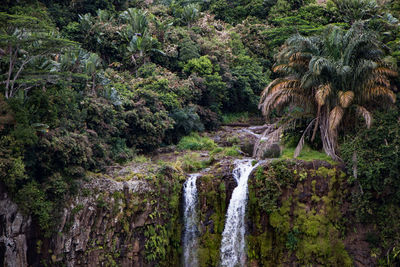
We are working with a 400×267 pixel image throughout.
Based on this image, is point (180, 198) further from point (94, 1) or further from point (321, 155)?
point (94, 1)

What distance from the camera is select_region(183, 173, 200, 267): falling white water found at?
59.4ft

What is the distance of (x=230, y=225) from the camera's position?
17.9 m

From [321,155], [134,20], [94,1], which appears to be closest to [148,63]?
[134,20]

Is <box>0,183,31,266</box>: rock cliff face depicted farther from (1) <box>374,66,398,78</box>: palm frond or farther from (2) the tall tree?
(1) <box>374,66,398,78</box>: palm frond

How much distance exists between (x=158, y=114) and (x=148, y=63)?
807 centimetres

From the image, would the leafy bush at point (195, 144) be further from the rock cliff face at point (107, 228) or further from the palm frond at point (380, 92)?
the palm frond at point (380, 92)

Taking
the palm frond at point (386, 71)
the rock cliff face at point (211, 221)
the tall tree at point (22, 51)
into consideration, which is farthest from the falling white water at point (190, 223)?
the palm frond at point (386, 71)

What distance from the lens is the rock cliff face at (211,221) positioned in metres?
16.1

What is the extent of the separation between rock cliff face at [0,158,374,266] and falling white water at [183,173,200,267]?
0.29 metres

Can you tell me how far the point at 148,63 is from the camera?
99.8ft

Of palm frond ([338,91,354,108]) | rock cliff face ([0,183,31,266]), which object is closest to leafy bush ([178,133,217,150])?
palm frond ([338,91,354,108])

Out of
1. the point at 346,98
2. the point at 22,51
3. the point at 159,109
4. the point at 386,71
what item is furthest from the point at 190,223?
the point at 386,71

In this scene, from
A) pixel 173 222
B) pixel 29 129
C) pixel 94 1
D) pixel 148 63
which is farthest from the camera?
pixel 94 1

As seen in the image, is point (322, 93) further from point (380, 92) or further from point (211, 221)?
point (211, 221)
